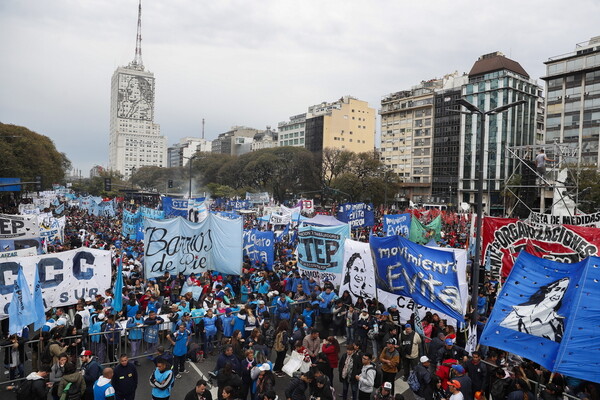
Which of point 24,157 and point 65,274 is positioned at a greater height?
point 24,157

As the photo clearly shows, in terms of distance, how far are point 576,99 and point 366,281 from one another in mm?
66086

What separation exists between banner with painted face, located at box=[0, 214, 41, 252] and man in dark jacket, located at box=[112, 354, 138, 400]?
10.3 m

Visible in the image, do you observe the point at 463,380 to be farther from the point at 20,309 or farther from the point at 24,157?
the point at 24,157

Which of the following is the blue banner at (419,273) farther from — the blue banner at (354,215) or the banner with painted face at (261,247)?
the blue banner at (354,215)

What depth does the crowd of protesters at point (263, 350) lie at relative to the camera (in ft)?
23.9

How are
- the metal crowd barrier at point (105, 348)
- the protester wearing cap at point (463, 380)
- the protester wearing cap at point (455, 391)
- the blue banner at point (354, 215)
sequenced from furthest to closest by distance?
the blue banner at point (354, 215)
the metal crowd barrier at point (105, 348)
the protester wearing cap at point (463, 380)
the protester wearing cap at point (455, 391)

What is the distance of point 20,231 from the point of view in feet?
52.9

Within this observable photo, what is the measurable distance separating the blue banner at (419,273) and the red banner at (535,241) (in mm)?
3753

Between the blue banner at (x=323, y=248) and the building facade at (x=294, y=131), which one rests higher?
the building facade at (x=294, y=131)

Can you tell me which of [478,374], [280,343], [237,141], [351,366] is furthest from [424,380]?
[237,141]

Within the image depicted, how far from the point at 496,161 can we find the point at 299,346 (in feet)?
243

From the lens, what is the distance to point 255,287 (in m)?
14.7

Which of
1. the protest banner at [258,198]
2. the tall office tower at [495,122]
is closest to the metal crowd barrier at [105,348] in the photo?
Answer: the protest banner at [258,198]

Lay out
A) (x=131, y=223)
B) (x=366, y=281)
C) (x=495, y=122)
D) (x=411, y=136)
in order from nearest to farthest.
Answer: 1. (x=366, y=281)
2. (x=131, y=223)
3. (x=495, y=122)
4. (x=411, y=136)
